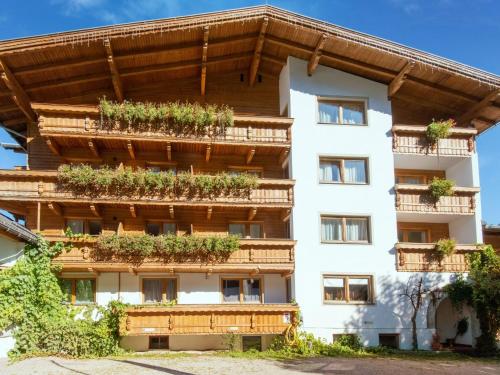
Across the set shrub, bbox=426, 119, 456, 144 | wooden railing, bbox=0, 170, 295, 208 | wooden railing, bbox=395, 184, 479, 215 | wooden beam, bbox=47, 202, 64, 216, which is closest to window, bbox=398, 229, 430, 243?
wooden railing, bbox=395, 184, 479, 215

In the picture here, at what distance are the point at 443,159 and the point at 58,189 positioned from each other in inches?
644

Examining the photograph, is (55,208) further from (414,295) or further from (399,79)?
(399,79)

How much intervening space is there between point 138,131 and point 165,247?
4840 millimetres

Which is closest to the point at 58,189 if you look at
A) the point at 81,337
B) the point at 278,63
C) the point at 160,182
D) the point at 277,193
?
Result: the point at 160,182

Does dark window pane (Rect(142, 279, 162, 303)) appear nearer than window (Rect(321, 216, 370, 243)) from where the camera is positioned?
Yes

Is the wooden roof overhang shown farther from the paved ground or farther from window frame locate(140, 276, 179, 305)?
the paved ground

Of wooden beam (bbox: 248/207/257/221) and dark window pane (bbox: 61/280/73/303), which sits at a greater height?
wooden beam (bbox: 248/207/257/221)

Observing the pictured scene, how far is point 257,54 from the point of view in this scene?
2584cm

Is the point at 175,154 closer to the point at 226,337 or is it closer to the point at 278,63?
the point at 278,63

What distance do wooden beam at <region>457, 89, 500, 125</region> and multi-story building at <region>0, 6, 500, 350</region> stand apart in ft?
0.22

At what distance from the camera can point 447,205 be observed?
2550 cm

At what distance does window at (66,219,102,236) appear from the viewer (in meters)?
24.8

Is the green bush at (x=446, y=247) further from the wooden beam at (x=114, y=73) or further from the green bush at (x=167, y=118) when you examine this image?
the wooden beam at (x=114, y=73)

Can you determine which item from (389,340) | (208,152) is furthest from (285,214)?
(389,340)
